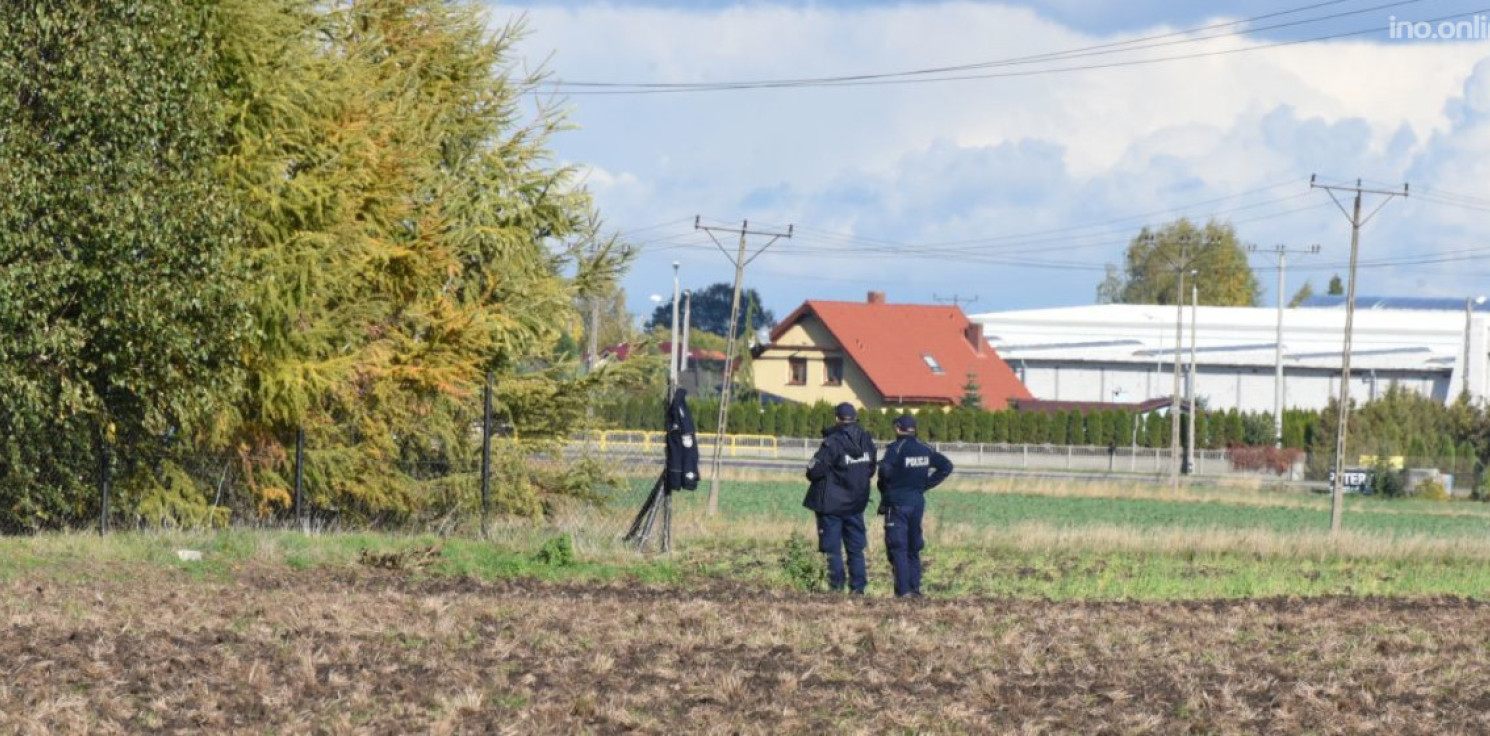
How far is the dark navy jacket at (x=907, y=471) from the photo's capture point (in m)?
17.7

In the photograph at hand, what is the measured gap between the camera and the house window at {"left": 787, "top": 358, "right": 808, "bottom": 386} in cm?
9212

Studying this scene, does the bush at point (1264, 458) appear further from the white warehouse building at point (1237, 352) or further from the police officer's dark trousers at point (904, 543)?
the police officer's dark trousers at point (904, 543)

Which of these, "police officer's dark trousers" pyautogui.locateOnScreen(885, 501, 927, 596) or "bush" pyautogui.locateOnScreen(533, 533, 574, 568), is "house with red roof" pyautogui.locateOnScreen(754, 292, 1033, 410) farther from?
"police officer's dark trousers" pyautogui.locateOnScreen(885, 501, 927, 596)

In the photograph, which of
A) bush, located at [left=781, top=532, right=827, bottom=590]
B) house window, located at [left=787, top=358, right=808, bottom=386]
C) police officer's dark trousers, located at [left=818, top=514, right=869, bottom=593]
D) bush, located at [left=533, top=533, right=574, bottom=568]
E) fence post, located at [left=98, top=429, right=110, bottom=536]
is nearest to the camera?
police officer's dark trousers, located at [left=818, top=514, right=869, bottom=593]

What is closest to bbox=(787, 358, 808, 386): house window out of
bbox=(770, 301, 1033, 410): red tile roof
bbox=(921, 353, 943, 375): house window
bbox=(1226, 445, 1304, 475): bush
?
bbox=(770, 301, 1033, 410): red tile roof

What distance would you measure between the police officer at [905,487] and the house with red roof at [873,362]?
70.0 m

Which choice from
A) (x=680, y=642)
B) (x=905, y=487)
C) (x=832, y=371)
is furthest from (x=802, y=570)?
(x=832, y=371)

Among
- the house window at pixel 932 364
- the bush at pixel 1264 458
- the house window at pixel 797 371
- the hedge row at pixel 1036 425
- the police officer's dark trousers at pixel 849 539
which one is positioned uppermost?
the house window at pixel 932 364

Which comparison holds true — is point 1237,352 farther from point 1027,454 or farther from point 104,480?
point 104,480

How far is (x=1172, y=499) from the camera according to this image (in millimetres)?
52844

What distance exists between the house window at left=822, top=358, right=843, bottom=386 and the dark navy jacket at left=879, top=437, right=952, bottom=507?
238 feet

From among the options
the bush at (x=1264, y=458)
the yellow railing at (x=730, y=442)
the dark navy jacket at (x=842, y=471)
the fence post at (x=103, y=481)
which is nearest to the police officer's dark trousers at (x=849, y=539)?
the dark navy jacket at (x=842, y=471)

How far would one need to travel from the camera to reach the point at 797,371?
3644 inches

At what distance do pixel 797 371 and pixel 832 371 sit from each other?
2145 millimetres
